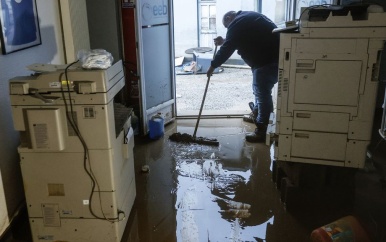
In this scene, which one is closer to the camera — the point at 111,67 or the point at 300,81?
the point at 111,67

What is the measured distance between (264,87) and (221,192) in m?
1.57

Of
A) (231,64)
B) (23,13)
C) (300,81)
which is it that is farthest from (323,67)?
(231,64)

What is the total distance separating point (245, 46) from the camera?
412 cm

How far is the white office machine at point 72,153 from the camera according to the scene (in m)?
2.09

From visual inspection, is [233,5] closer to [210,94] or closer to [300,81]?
[210,94]

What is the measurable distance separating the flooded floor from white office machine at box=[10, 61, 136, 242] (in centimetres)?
39

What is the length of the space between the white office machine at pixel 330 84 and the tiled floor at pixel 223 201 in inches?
17.0

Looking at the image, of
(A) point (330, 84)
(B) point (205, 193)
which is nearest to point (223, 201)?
(B) point (205, 193)

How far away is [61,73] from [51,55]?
48.5 inches

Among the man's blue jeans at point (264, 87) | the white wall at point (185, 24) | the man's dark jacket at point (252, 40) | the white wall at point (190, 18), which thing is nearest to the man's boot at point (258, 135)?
the man's blue jeans at point (264, 87)

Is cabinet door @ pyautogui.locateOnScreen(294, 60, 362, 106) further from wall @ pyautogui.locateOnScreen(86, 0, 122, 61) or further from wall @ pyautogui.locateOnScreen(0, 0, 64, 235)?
wall @ pyautogui.locateOnScreen(86, 0, 122, 61)

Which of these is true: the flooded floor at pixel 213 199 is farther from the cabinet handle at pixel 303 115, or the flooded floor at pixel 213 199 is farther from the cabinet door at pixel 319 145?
the cabinet handle at pixel 303 115

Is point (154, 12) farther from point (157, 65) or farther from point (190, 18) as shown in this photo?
point (190, 18)

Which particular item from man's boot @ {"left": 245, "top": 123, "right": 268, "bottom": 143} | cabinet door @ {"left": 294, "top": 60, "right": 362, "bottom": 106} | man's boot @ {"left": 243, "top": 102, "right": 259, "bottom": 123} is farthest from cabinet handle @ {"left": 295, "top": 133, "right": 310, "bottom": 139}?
man's boot @ {"left": 243, "top": 102, "right": 259, "bottom": 123}
